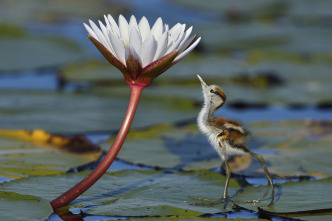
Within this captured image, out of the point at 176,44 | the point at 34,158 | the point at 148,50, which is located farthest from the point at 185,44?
the point at 34,158

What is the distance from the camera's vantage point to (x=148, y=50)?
317 centimetres

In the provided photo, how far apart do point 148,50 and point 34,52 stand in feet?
16.2

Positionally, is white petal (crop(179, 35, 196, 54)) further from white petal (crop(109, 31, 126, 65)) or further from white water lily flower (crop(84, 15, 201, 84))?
white petal (crop(109, 31, 126, 65))

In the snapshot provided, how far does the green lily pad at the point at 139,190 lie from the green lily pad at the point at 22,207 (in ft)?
0.60

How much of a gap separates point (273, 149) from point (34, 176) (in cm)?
197

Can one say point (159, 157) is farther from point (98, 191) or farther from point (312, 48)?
point (312, 48)

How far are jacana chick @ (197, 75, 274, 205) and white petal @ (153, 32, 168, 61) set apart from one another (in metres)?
0.60

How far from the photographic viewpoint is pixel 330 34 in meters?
8.80

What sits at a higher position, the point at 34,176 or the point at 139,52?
the point at 139,52

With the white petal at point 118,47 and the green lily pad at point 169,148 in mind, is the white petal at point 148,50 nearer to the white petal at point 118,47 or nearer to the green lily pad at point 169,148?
the white petal at point 118,47

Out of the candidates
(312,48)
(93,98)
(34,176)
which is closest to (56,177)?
(34,176)

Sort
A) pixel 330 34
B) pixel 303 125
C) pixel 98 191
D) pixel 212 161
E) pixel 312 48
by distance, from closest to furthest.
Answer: pixel 98 191
pixel 212 161
pixel 303 125
pixel 312 48
pixel 330 34

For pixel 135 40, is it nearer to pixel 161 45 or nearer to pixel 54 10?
pixel 161 45

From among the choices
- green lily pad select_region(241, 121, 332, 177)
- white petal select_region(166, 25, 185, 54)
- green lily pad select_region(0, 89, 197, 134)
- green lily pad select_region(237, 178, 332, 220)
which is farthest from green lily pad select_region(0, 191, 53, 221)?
green lily pad select_region(0, 89, 197, 134)
